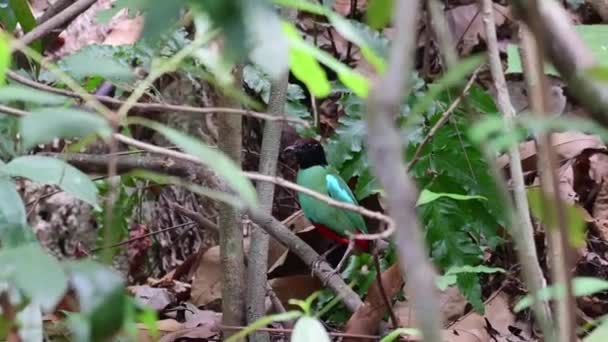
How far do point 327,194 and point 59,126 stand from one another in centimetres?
252

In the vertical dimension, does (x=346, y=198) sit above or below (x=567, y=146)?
below

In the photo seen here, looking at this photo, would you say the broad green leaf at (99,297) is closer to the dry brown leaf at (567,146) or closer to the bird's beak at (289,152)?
the dry brown leaf at (567,146)

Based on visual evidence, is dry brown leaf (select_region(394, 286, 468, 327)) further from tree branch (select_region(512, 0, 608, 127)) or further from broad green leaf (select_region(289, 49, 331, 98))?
tree branch (select_region(512, 0, 608, 127))

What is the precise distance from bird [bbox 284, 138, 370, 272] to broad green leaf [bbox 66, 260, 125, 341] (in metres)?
1.73

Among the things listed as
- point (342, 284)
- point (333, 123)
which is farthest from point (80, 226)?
point (342, 284)

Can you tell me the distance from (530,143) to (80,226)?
1.61 meters

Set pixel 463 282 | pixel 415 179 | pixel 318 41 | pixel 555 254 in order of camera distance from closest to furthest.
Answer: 1. pixel 555 254
2. pixel 463 282
3. pixel 415 179
4. pixel 318 41

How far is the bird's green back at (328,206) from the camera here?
2811mm

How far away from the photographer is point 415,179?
2238 millimetres

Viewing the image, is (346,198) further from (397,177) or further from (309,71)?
(397,177)

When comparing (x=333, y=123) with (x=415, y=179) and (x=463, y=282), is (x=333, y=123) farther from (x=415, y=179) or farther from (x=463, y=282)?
(x=463, y=282)

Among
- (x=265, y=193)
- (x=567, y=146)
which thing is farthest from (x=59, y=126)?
(x=567, y=146)

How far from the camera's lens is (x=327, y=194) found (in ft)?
10.4

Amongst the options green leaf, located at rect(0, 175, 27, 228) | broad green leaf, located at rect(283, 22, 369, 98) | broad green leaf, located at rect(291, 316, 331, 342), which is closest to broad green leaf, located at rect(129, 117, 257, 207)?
broad green leaf, located at rect(283, 22, 369, 98)
